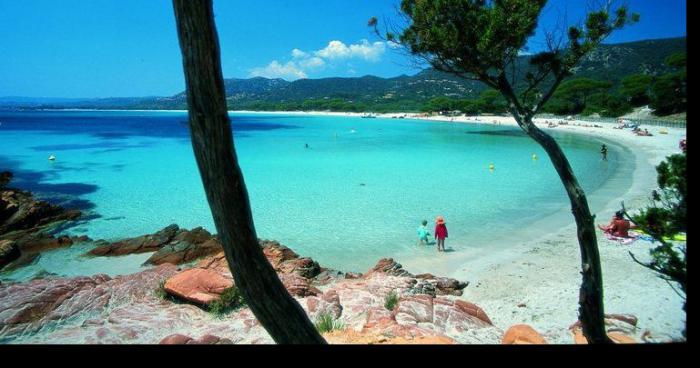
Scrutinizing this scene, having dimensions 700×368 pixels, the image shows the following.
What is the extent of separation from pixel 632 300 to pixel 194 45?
7.99 metres

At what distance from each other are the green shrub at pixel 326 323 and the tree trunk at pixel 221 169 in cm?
342

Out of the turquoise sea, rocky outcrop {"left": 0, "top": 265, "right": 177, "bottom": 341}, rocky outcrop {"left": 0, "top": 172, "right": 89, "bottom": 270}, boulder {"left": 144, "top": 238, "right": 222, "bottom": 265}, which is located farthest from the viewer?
the turquoise sea

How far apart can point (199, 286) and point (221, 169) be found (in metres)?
5.95

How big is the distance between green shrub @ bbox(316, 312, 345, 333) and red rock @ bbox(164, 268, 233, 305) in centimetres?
202

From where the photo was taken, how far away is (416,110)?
114 meters

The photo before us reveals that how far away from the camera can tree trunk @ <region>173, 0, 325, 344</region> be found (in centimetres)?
193

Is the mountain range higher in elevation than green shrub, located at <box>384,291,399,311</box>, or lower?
A: higher

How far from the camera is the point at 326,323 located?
570cm

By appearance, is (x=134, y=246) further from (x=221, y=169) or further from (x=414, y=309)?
(x=221, y=169)

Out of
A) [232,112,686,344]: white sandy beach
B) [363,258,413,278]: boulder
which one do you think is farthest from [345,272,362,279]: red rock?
[232,112,686,344]: white sandy beach

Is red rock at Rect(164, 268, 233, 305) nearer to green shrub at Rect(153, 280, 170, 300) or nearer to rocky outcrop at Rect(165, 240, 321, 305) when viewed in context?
rocky outcrop at Rect(165, 240, 321, 305)

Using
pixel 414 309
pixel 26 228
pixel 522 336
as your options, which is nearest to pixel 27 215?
pixel 26 228

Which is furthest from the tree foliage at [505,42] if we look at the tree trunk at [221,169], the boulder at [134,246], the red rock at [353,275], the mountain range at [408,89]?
the mountain range at [408,89]

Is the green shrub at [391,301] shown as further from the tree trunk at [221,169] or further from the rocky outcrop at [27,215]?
the rocky outcrop at [27,215]
